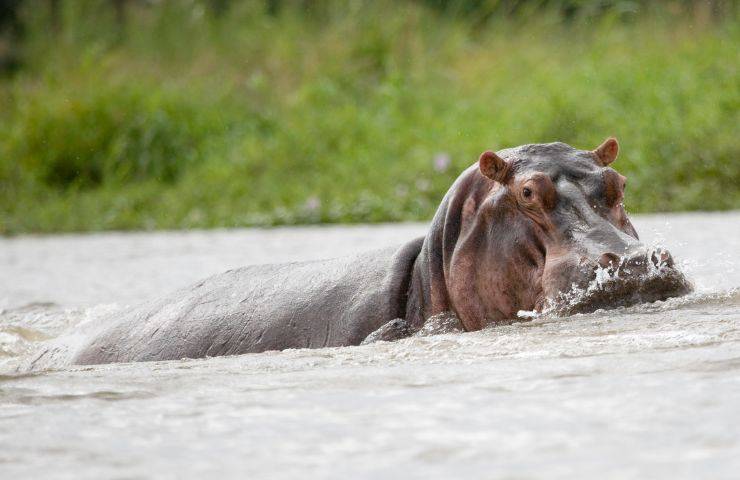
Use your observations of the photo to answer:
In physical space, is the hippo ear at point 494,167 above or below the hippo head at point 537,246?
above

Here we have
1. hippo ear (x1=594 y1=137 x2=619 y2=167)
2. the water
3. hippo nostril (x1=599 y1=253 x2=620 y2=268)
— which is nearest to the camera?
the water

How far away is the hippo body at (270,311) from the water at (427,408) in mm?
303

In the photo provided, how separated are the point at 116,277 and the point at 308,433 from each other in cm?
490

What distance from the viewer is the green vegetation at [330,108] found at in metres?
10.0

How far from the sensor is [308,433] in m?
2.34

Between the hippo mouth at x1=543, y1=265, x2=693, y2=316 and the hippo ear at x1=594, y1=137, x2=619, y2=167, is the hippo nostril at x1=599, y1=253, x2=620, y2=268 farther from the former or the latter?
the hippo ear at x1=594, y1=137, x2=619, y2=167

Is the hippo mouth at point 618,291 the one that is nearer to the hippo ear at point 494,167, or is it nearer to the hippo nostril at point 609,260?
the hippo nostril at point 609,260

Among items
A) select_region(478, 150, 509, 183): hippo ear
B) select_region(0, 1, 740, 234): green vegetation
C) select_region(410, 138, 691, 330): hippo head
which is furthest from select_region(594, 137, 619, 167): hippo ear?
select_region(0, 1, 740, 234): green vegetation

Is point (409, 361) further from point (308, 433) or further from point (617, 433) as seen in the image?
point (617, 433)

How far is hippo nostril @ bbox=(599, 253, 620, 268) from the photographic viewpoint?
330cm

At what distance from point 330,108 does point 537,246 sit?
9000mm

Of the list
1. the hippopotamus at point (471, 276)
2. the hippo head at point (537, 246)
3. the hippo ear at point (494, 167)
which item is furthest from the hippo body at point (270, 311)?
the hippo ear at point (494, 167)

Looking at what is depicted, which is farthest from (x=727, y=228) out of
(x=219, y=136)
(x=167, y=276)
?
(x=219, y=136)

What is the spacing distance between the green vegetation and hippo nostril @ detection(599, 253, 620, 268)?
536 centimetres
